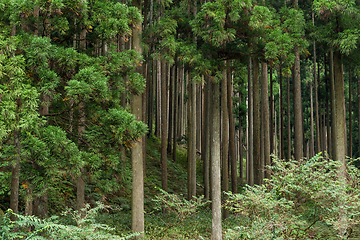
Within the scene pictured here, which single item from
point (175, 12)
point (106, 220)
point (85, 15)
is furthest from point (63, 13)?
point (106, 220)

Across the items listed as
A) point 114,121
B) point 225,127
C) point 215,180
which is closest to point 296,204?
point 215,180

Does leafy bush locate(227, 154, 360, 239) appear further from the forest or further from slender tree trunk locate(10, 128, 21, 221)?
slender tree trunk locate(10, 128, 21, 221)

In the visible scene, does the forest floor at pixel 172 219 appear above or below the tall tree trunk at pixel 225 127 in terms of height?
below

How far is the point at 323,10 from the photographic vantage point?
11.5 meters

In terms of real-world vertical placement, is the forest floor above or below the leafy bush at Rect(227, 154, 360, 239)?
below

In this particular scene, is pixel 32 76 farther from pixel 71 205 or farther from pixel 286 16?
pixel 286 16

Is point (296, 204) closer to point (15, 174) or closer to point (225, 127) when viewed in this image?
point (15, 174)

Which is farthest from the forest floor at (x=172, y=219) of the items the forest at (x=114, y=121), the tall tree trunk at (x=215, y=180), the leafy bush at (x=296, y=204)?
the leafy bush at (x=296, y=204)

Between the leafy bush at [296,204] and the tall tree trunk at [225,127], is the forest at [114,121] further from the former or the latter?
the tall tree trunk at [225,127]

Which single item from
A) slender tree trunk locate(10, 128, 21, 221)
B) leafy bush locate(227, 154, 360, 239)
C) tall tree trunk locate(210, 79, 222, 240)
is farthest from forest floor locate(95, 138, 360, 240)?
slender tree trunk locate(10, 128, 21, 221)

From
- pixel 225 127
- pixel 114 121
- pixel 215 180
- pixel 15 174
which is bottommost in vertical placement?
pixel 215 180

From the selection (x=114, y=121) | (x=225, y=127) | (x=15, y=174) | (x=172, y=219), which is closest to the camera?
(x=15, y=174)

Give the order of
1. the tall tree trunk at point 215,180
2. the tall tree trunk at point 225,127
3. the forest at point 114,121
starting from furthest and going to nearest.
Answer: the tall tree trunk at point 225,127 < the tall tree trunk at point 215,180 < the forest at point 114,121

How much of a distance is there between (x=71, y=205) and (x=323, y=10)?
38.3 ft
